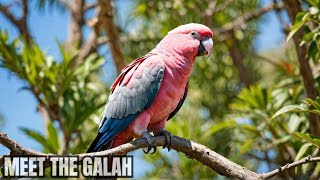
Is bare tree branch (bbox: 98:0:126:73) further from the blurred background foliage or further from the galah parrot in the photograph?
the galah parrot

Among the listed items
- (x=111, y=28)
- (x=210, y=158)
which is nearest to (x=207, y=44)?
(x=210, y=158)

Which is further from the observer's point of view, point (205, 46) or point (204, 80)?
point (204, 80)

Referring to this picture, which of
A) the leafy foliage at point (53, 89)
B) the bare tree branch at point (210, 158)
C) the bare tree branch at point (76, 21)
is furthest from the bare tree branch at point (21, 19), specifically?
the bare tree branch at point (210, 158)

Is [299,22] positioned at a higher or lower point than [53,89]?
lower

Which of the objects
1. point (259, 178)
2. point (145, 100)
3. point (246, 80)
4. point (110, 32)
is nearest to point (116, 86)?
point (145, 100)

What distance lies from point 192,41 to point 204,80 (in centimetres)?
209

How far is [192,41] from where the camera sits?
2.68 metres

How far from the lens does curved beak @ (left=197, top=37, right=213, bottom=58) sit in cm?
268

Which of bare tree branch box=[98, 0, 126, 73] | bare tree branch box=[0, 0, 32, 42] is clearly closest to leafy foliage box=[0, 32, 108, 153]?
bare tree branch box=[98, 0, 126, 73]

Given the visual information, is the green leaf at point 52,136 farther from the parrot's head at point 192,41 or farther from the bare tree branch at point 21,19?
the parrot's head at point 192,41

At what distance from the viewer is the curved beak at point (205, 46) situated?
2678 millimetres

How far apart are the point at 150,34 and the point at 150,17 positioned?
23 cm

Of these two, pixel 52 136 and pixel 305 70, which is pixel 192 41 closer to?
pixel 305 70

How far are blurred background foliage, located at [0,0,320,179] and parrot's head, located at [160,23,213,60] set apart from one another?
45 cm
